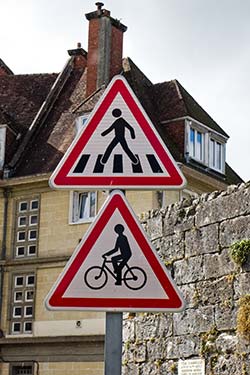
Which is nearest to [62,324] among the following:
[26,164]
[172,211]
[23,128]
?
[26,164]

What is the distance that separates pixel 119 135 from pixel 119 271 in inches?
27.7

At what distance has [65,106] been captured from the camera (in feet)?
105

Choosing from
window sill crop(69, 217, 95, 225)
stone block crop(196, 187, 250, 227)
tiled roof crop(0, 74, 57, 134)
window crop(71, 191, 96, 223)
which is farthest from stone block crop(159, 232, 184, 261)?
tiled roof crop(0, 74, 57, 134)

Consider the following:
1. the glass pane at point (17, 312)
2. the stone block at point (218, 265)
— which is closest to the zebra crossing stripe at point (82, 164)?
the stone block at point (218, 265)

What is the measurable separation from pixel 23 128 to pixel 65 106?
5.76 ft

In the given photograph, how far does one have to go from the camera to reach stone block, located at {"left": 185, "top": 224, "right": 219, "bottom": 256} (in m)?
7.41

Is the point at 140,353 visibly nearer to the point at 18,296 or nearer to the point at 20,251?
the point at 18,296

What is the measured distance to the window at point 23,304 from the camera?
28.6 m

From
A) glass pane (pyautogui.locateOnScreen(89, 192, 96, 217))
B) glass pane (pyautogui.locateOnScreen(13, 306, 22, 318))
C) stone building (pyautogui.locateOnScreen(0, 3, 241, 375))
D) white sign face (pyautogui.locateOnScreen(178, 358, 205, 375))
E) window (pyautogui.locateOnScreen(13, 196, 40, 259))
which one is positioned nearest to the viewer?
white sign face (pyautogui.locateOnScreen(178, 358, 205, 375))

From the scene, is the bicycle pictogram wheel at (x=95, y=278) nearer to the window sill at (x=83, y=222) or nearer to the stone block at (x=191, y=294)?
the stone block at (x=191, y=294)

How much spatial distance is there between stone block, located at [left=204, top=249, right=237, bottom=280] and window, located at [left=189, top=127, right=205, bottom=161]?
2241 cm

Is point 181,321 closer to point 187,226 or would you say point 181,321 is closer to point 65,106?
point 187,226

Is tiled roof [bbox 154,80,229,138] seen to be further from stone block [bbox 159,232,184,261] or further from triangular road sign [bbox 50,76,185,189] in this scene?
triangular road sign [bbox 50,76,185,189]

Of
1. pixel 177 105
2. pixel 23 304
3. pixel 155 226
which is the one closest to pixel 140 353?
pixel 155 226
